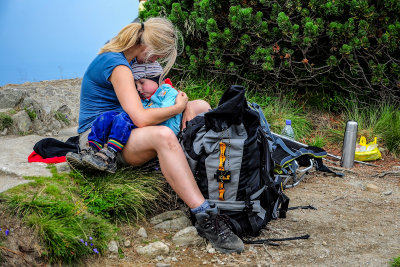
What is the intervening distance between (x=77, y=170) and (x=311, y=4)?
Result: 14.3 ft

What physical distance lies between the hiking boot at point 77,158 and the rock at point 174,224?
2.65 ft

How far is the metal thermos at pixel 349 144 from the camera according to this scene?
230 inches

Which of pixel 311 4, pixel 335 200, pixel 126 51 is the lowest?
pixel 335 200

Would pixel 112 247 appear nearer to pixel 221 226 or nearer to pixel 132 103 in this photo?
pixel 221 226

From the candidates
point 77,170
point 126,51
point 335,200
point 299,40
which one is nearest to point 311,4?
point 299,40

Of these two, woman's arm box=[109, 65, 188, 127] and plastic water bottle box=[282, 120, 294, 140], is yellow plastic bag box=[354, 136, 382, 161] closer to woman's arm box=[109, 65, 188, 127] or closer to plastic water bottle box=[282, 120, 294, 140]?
plastic water bottle box=[282, 120, 294, 140]

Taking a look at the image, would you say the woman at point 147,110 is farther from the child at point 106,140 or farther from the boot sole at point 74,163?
the boot sole at point 74,163

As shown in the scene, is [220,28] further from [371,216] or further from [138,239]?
[138,239]

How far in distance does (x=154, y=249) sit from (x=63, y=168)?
1.17m

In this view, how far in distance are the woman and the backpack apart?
123 mm

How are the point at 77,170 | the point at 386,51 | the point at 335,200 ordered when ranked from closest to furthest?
the point at 77,170
the point at 335,200
the point at 386,51

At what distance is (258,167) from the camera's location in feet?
11.5

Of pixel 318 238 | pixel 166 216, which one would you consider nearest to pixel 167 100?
pixel 166 216

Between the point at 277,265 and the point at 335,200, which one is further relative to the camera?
the point at 335,200
